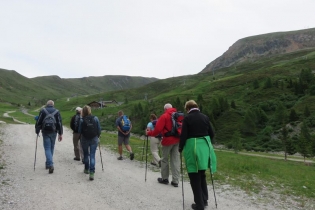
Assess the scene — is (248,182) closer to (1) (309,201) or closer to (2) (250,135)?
(1) (309,201)

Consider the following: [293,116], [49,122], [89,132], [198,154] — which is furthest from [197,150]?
[293,116]

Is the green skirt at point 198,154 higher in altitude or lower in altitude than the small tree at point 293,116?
higher

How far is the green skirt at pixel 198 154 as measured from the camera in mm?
7652

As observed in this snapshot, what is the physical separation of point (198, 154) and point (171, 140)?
8.40 feet

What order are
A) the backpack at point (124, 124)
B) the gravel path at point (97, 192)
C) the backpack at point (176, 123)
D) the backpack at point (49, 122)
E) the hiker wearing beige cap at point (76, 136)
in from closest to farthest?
1. the gravel path at point (97, 192)
2. the backpack at point (176, 123)
3. the backpack at point (49, 122)
4. the hiker wearing beige cap at point (76, 136)
5. the backpack at point (124, 124)

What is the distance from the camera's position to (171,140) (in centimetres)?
1013

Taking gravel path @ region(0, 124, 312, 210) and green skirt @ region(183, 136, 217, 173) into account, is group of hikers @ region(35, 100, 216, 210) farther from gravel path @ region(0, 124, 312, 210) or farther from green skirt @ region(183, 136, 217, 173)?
gravel path @ region(0, 124, 312, 210)

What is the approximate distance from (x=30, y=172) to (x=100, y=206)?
5.54 m

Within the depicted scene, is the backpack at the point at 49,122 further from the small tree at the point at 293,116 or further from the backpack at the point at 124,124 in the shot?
the small tree at the point at 293,116

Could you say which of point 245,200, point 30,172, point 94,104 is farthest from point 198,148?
point 94,104

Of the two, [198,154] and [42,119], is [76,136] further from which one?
[198,154]

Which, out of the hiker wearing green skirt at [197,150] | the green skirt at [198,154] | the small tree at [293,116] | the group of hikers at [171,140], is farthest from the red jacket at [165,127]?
the small tree at [293,116]

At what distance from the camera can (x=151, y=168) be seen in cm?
1401

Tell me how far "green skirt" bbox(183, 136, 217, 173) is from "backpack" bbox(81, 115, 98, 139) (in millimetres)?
4659
